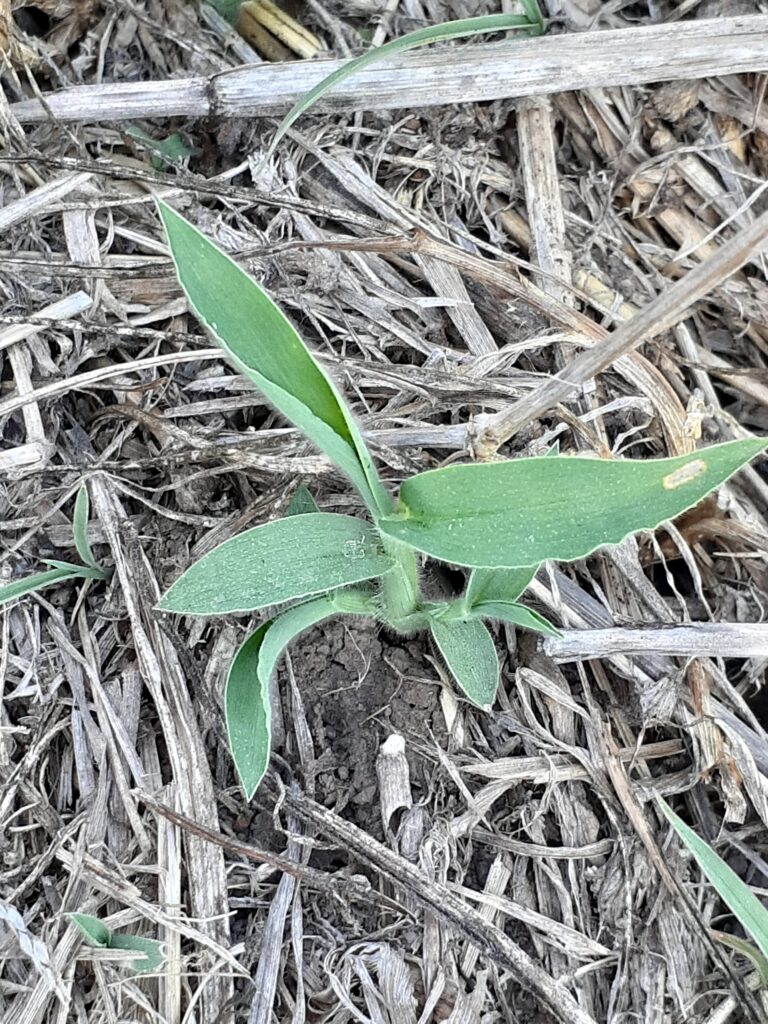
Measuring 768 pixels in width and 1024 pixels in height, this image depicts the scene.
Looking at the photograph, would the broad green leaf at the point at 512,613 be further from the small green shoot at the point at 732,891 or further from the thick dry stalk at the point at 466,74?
the thick dry stalk at the point at 466,74

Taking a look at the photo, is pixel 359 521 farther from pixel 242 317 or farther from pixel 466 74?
pixel 466 74

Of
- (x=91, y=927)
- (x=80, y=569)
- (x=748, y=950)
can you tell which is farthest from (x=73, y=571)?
(x=748, y=950)

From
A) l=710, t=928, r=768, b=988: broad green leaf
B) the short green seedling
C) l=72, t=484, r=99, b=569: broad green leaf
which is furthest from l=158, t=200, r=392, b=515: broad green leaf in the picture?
l=710, t=928, r=768, b=988: broad green leaf

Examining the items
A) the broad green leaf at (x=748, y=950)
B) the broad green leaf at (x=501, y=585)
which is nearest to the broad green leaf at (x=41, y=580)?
the broad green leaf at (x=501, y=585)

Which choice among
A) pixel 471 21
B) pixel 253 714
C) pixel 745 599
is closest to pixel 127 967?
pixel 253 714

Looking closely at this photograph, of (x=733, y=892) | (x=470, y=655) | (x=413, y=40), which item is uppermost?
(x=413, y=40)

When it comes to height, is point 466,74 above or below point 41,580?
above

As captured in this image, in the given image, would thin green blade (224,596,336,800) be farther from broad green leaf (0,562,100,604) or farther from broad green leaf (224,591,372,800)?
broad green leaf (0,562,100,604)
